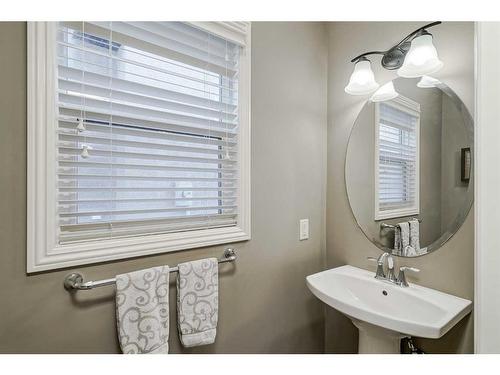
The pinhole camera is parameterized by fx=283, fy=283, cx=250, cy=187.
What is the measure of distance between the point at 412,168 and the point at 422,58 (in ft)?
1.51

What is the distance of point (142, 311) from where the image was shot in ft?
3.12

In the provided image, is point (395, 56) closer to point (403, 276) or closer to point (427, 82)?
point (427, 82)

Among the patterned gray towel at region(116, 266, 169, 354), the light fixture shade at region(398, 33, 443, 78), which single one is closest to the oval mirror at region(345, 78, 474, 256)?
the light fixture shade at region(398, 33, 443, 78)

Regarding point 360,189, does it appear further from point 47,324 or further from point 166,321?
point 47,324

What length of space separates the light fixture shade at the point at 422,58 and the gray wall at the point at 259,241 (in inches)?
19.9

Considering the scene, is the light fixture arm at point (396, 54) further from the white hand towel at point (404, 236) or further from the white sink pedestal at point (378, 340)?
the white sink pedestal at point (378, 340)

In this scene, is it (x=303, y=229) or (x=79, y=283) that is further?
(x=303, y=229)

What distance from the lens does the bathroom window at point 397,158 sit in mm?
1275

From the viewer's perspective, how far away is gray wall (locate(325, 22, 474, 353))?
43.9 inches

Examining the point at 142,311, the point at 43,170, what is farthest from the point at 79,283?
the point at 43,170

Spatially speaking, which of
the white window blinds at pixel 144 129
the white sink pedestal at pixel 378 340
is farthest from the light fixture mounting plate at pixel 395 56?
the white sink pedestal at pixel 378 340

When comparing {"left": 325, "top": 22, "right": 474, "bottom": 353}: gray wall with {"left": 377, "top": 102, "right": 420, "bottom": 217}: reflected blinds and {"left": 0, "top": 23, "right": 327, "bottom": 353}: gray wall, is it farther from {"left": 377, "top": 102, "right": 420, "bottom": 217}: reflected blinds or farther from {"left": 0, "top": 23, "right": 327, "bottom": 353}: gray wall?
{"left": 377, "top": 102, "right": 420, "bottom": 217}: reflected blinds
